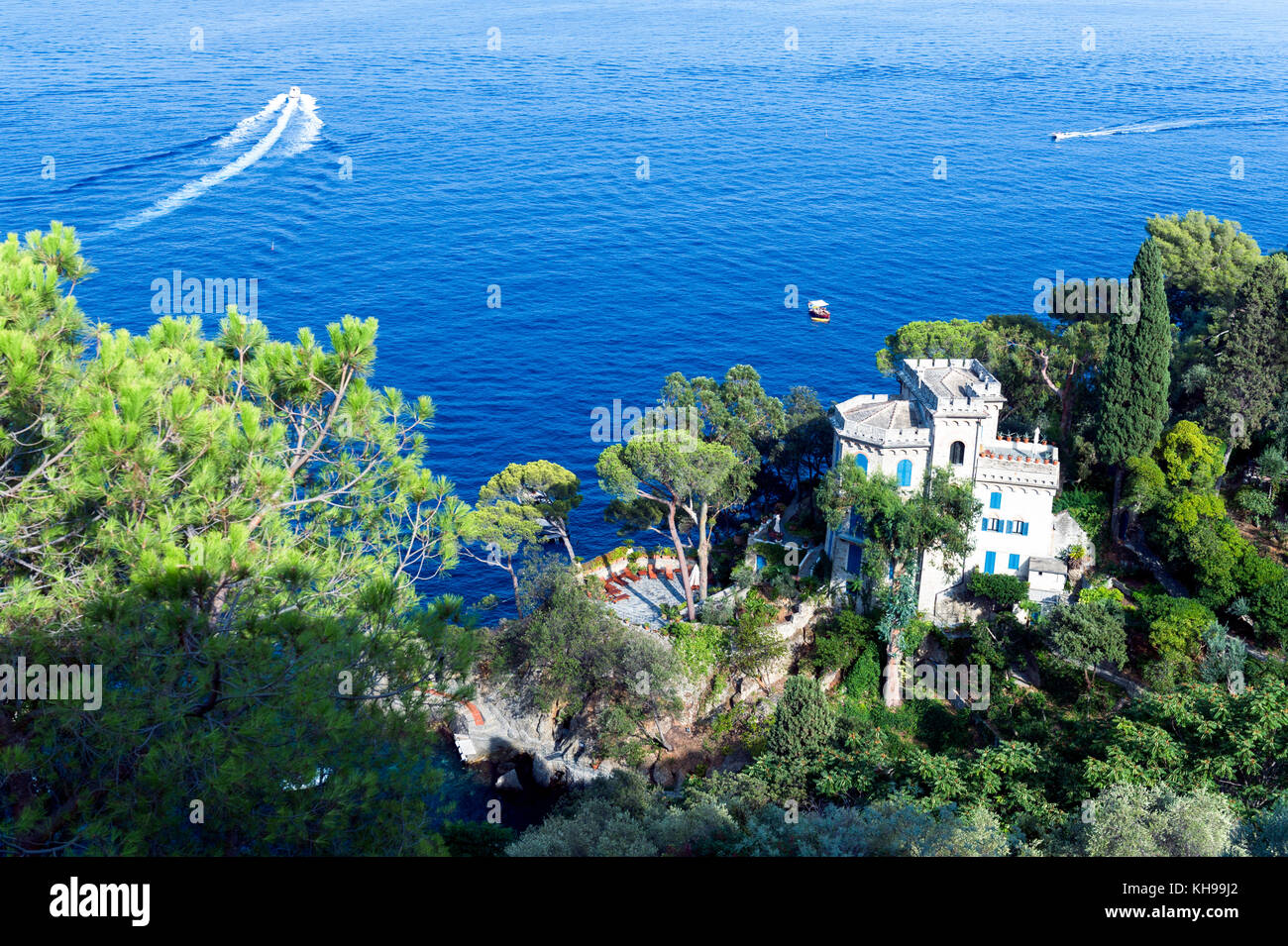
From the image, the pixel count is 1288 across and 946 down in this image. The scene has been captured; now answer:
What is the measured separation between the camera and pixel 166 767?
567 inches

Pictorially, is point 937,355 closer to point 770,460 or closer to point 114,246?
point 770,460

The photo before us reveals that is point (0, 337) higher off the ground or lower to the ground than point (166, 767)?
higher

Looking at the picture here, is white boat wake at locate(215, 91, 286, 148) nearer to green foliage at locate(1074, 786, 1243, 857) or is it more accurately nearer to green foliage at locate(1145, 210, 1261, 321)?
green foliage at locate(1145, 210, 1261, 321)

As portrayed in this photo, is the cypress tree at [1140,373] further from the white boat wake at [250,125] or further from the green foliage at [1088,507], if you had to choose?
the white boat wake at [250,125]

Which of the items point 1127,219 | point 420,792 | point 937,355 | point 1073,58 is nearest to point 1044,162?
point 1127,219

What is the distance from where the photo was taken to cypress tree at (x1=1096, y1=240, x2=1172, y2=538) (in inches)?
1727

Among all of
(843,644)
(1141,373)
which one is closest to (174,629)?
(843,644)

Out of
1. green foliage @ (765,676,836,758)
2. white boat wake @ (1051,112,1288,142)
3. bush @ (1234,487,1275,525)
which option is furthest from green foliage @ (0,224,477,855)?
white boat wake @ (1051,112,1288,142)

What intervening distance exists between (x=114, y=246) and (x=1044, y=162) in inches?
3948

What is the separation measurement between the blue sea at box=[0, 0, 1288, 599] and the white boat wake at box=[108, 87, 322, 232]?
0.43 metres

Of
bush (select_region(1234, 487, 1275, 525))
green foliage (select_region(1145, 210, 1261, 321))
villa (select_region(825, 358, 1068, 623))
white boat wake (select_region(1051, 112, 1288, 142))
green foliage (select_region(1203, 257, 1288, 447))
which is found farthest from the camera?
white boat wake (select_region(1051, 112, 1288, 142))

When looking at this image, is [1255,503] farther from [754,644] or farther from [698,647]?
[698,647]

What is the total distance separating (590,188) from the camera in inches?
4353

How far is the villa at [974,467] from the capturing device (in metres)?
43.0
